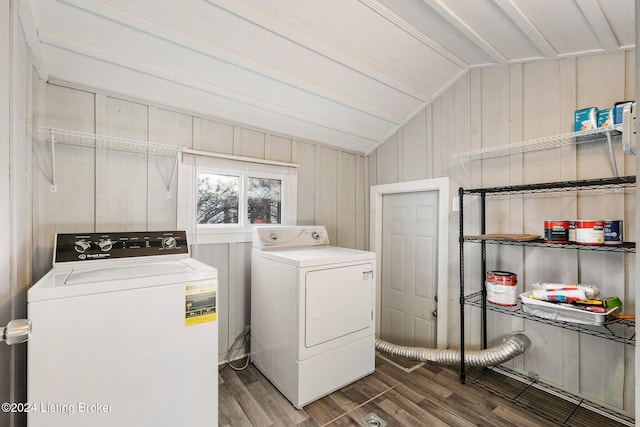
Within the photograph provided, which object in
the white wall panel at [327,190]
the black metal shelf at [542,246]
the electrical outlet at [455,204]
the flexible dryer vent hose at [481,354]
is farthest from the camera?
the white wall panel at [327,190]

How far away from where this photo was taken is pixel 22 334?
69cm

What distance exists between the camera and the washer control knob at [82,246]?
1.55m

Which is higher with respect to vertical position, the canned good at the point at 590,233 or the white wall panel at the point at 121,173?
the white wall panel at the point at 121,173

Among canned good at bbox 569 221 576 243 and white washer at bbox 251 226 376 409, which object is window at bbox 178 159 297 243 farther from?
canned good at bbox 569 221 576 243

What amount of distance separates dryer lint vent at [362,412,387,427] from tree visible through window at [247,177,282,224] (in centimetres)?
162

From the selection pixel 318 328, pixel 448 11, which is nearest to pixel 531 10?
pixel 448 11

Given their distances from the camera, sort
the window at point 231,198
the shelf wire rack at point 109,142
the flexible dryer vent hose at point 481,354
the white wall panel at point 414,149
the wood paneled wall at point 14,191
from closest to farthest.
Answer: the wood paneled wall at point 14,191 < the shelf wire rack at point 109,142 < the flexible dryer vent hose at point 481,354 < the window at point 231,198 < the white wall panel at point 414,149

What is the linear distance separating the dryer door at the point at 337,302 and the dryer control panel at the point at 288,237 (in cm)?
56

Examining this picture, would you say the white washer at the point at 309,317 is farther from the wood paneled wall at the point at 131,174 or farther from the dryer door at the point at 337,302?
the wood paneled wall at the point at 131,174

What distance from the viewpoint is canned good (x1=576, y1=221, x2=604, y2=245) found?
155 cm

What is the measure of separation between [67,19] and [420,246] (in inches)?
112

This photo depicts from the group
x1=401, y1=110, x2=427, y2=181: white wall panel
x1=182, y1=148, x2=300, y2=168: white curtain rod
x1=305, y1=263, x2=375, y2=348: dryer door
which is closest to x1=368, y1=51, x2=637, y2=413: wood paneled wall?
x1=401, y1=110, x2=427, y2=181: white wall panel

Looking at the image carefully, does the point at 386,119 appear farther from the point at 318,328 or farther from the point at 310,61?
the point at 318,328

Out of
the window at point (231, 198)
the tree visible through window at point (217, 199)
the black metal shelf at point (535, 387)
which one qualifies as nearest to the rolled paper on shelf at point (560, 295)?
the black metal shelf at point (535, 387)
